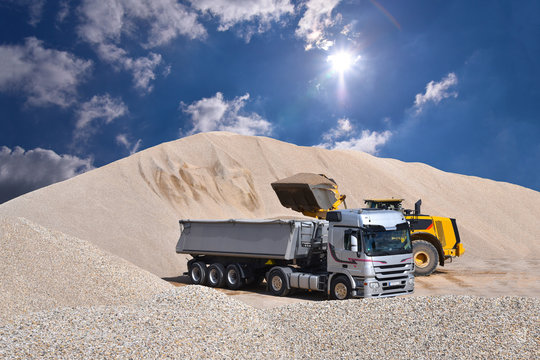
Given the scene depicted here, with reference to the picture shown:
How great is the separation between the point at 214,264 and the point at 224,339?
8.94 m

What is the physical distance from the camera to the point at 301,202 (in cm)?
2162

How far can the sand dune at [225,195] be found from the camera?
26.5 metres

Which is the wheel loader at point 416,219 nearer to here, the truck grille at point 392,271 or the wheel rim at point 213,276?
the wheel rim at point 213,276

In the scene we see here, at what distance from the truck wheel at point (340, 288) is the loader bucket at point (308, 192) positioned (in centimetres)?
755

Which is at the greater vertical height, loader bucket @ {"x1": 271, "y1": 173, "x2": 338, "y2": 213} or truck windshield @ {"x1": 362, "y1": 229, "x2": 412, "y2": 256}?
loader bucket @ {"x1": 271, "y1": 173, "x2": 338, "y2": 213}

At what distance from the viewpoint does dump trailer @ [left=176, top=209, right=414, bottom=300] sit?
500 inches

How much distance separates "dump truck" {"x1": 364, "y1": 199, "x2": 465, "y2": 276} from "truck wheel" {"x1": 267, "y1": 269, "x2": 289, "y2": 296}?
20.3 feet

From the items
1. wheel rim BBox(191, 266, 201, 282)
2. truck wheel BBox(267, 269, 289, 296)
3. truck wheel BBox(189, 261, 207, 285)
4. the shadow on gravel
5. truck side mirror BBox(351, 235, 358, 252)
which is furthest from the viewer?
wheel rim BBox(191, 266, 201, 282)

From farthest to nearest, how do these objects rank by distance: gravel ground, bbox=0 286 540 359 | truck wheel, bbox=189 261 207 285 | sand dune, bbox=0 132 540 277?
sand dune, bbox=0 132 540 277, truck wheel, bbox=189 261 207 285, gravel ground, bbox=0 286 540 359

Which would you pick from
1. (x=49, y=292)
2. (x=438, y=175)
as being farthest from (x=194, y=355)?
(x=438, y=175)

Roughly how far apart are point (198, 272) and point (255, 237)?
326 centimetres

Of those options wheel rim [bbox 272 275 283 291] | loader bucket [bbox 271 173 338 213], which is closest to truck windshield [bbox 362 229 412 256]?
wheel rim [bbox 272 275 283 291]

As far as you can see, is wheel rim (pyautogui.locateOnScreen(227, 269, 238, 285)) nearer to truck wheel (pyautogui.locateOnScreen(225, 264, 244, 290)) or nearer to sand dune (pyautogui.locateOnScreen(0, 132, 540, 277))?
truck wheel (pyautogui.locateOnScreen(225, 264, 244, 290))

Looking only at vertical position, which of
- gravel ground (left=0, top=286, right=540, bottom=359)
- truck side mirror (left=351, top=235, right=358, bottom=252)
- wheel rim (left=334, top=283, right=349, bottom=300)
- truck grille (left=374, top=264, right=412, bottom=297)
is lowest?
gravel ground (left=0, top=286, right=540, bottom=359)
